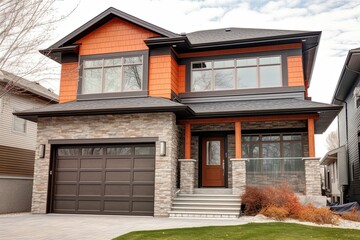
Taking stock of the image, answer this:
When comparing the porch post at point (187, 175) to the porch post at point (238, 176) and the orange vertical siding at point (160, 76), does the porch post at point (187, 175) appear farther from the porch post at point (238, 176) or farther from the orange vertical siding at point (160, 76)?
the orange vertical siding at point (160, 76)

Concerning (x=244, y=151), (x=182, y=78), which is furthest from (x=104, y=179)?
(x=244, y=151)

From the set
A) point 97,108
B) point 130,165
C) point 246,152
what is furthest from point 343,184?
point 97,108

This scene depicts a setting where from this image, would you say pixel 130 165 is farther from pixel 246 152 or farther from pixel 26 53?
pixel 26 53

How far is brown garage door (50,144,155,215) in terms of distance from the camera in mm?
14266

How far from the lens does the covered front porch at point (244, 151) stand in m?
14.3

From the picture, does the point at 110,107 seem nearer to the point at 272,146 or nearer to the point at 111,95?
the point at 111,95

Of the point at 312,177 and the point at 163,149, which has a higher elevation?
the point at 163,149

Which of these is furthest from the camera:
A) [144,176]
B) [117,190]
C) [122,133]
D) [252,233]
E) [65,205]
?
[65,205]

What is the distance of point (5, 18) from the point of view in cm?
680

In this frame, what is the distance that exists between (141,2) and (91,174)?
8.03 metres

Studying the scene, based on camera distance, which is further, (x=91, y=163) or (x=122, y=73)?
(x=122, y=73)

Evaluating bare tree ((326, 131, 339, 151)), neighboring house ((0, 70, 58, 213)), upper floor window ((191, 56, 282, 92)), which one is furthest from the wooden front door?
bare tree ((326, 131, 339, 151))

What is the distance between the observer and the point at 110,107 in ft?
46.7

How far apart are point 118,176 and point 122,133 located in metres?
1.61
